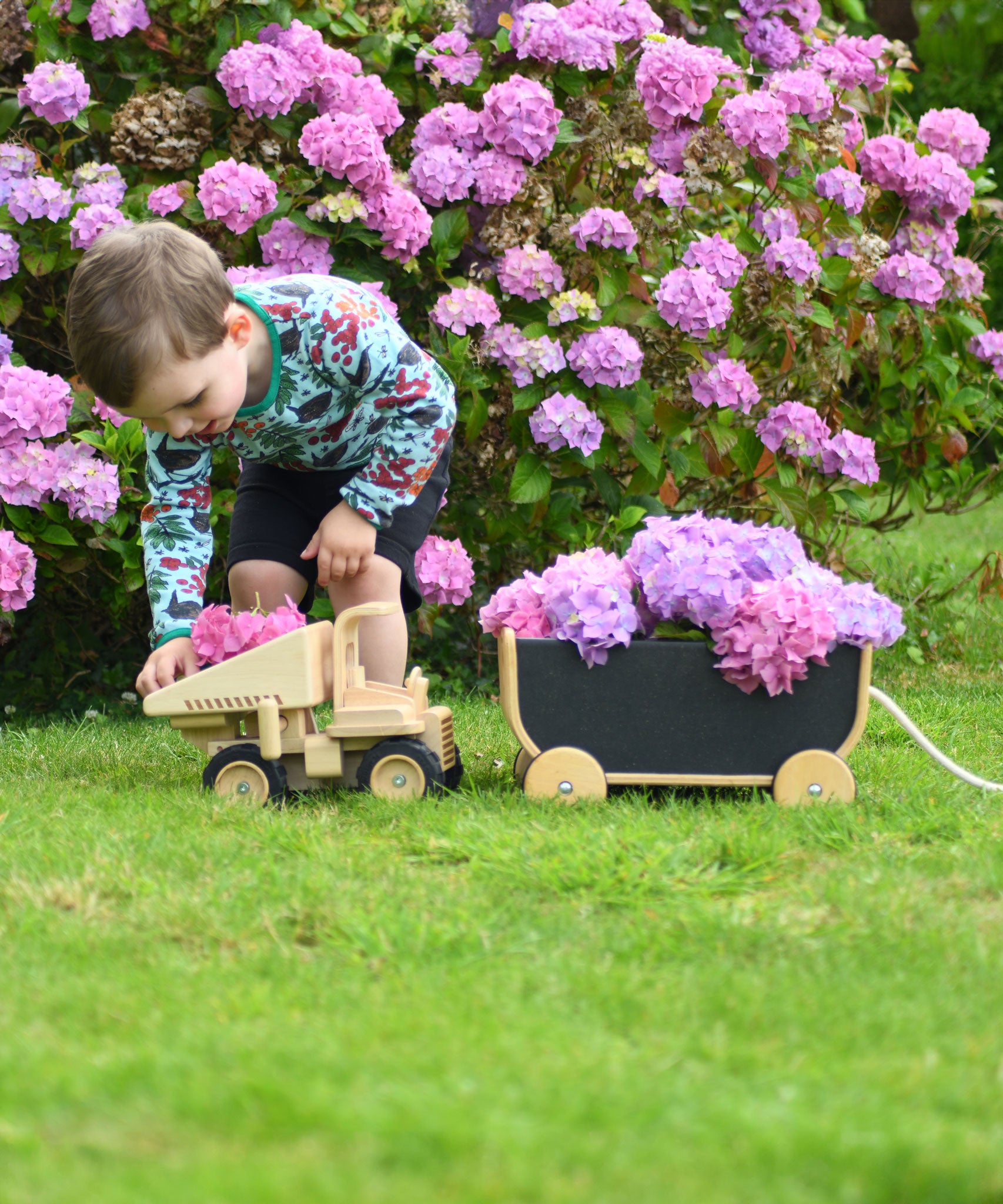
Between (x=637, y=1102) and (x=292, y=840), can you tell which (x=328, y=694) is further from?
(x=637, y=1102)

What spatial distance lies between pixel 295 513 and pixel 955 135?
253 cm

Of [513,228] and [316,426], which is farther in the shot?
[513,228]

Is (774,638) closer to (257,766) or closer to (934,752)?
(934,752)

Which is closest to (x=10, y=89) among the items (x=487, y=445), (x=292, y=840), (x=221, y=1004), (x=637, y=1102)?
(x=487, y=445)

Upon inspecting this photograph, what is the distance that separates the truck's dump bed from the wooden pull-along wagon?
1.21ft

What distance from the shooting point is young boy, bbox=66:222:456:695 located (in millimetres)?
2486

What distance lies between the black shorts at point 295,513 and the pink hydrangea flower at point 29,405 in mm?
555

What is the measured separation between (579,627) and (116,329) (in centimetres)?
102

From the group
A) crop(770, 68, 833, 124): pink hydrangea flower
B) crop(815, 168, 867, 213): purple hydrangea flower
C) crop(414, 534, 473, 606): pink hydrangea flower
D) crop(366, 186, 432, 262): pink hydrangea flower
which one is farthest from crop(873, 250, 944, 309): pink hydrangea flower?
crop(414, 534, 473, 606): pink hydrangea flower

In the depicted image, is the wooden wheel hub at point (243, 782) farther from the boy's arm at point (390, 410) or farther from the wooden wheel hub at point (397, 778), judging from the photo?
the boy's arm at point (390, 410)

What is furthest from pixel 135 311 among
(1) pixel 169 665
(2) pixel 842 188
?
(2) pixel 842 188

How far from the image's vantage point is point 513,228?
3.68 meters

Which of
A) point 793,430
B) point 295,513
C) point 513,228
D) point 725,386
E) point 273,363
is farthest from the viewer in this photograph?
point 793,430

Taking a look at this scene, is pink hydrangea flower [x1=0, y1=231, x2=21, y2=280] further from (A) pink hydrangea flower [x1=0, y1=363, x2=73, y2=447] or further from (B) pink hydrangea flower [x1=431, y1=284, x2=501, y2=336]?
(B) pink hydrangea flower [x1=431, y1=284, x2=501, y2=336]
